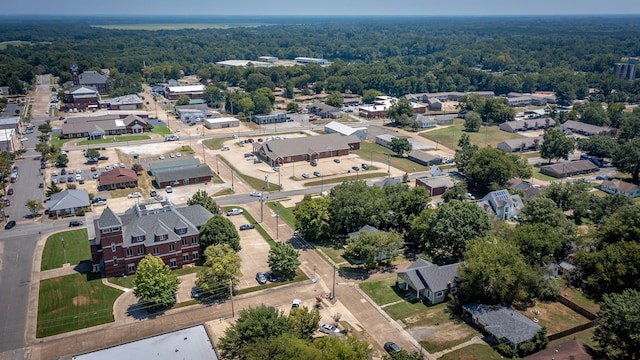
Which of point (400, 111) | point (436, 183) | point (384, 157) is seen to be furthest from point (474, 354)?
point (400, 111)

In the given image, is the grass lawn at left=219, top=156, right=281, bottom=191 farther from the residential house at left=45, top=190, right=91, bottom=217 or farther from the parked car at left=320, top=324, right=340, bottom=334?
the parked car at left=320, top=324, right=340, bottom=334

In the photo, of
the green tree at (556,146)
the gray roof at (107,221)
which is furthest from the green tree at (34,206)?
the green tree at (556,146)

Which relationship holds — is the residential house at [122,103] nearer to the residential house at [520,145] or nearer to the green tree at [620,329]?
the residential house at [520,145]

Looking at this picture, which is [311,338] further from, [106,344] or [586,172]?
[586,172]

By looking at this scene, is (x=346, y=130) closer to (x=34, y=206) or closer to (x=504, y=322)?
(x=34, y=206)

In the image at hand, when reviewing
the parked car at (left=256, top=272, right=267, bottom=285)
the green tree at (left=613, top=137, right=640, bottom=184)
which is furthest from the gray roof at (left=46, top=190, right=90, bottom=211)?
the green tree at (left=613, top=137, right=640, bottom=184)

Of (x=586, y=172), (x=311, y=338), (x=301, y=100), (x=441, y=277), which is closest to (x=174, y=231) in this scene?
(x=311, y=338)
